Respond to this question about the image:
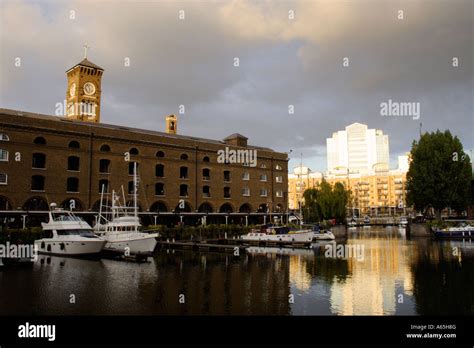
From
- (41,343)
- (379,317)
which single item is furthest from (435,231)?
(41,343)

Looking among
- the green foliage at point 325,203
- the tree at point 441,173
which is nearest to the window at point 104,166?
the green foliage at point 325,203

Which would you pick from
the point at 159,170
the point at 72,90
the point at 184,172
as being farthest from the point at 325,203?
the point at 72,90

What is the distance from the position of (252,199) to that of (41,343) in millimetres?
64503

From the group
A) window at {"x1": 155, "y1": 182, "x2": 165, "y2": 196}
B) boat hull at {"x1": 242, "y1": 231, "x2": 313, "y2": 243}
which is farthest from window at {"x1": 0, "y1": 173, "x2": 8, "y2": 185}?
boat hull at {"x1": 242, "y1": 231, "x2": 313, "y2": 243}

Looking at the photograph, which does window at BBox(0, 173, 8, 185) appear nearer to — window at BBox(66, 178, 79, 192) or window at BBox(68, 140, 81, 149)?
window at BBox(66, 178, 79, 192)

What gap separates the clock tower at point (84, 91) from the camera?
87.5 meters

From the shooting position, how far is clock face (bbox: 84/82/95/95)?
291 ft

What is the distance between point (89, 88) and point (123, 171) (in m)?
36.3

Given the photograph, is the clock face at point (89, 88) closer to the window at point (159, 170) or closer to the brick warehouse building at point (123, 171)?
the brick warehouse building at point (123, 171)

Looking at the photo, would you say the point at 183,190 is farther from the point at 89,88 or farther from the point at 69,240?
the point at 89,88

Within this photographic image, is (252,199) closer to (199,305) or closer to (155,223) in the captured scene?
(155,223)

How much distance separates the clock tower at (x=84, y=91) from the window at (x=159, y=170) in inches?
1186

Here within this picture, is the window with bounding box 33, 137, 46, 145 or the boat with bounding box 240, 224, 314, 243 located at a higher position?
the window with bounding box 33, 137, 46, 145

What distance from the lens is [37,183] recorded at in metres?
54.4
